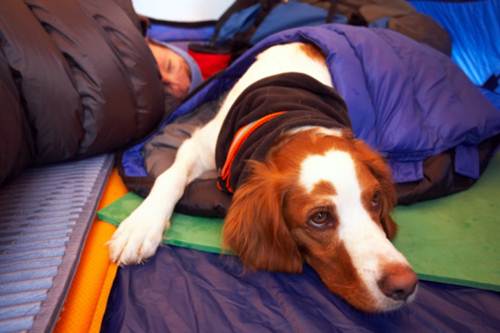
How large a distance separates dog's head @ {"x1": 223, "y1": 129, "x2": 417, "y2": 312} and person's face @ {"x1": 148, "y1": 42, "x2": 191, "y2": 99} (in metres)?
1.37

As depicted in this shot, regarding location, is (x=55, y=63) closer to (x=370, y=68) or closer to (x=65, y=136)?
(x=65, y=136)

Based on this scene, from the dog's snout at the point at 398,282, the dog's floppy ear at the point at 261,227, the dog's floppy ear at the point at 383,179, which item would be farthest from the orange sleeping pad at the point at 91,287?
the dog's floppy ear at the point at 383,179

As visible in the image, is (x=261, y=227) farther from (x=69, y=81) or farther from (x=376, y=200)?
(x=69, y=81)

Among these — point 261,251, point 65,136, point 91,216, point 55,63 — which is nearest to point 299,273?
point 261,251

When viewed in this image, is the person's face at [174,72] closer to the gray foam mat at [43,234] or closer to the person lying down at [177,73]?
the person lying down at [177,73]

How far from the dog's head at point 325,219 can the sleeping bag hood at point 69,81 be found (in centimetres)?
81

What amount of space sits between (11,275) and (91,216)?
35cm

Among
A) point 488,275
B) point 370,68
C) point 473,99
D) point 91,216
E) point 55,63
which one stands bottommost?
point 488,275

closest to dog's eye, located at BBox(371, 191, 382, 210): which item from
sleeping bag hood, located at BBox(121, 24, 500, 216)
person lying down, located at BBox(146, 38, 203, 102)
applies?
sleeping bag hood, located at BBox(121, 24, 500, 216)

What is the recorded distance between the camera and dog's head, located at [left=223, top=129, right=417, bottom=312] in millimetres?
1014

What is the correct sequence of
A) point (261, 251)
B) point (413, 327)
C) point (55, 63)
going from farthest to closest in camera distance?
point (55, 63) < point (261, 251) < point (413, 327)

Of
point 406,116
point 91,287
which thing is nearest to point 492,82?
point 406,116

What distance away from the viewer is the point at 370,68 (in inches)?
73.4

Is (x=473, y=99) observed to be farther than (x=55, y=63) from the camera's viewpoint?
Yes
